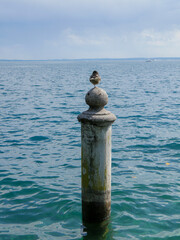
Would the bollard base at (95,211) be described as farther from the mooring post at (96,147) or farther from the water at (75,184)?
the water at (75,184)

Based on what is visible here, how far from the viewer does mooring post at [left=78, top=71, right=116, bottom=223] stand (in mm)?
4996

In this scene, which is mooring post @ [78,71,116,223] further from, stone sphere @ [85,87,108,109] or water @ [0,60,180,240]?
water @ [0,60,180,240]

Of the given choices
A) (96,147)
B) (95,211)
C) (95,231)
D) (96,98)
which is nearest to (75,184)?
(95,231)

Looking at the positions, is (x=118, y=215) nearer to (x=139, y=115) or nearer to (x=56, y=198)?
(x=56, y=198)

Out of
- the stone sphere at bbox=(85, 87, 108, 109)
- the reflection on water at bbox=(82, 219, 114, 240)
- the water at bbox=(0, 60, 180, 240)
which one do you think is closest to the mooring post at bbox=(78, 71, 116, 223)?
the stone sphere at bbox=(85, 87, 108, 109)

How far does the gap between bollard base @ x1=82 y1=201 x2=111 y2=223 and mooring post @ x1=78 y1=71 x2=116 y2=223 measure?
0.06ft

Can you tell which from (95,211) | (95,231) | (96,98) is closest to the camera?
(96,98)

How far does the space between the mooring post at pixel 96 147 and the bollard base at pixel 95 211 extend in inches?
0.7

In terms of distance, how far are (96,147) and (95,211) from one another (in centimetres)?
119

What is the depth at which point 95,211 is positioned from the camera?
17.8 ft

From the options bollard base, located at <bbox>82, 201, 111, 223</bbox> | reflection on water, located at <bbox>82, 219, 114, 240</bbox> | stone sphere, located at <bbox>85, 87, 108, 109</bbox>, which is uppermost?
stone sphere, located at <bbox>85, 87, 108, 109</bbox>

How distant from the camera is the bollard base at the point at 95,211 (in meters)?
5.36

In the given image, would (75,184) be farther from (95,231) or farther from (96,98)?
(96,98)

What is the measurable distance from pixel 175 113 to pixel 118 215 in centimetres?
1347
